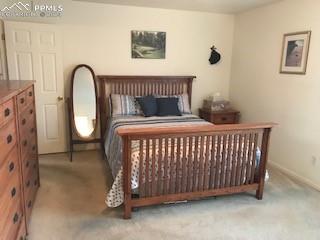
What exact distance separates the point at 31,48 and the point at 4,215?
293 centimetres

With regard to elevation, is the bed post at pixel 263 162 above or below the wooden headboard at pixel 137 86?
below

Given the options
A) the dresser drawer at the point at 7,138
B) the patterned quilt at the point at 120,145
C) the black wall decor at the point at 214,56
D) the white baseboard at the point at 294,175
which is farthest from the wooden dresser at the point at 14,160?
the black wall decor at the point at 214,56

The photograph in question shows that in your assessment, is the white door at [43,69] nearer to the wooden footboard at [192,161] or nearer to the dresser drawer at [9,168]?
the wooden footboard at [192,161]

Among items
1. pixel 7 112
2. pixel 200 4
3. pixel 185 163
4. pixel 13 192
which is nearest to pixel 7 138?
pixel 7 112

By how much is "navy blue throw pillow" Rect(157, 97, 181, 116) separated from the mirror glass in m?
1.02

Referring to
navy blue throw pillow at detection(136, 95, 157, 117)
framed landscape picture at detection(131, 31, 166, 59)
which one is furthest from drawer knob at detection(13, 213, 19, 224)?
framed landscape picture at detection(131, 31, 166, 59)

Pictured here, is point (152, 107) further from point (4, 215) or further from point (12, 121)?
point (4, 215)

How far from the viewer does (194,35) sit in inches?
183

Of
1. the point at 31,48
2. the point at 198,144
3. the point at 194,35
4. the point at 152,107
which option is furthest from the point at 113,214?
the point at 194,35

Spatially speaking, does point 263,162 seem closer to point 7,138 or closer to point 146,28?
point 7,138

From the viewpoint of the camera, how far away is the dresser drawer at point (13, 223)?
5.19 feet

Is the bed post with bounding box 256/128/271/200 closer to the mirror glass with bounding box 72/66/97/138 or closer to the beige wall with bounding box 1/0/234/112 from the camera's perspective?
the beige wall with bounding box 1/0/234/112

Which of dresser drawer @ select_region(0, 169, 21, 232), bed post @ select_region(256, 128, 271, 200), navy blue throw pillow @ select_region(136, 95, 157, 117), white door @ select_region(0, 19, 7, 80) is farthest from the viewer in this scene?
navy blue throw pillow @ select_region(136, 95, 157, 117)

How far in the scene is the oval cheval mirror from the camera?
163 inches
